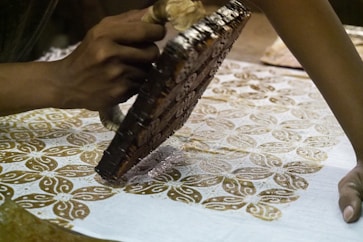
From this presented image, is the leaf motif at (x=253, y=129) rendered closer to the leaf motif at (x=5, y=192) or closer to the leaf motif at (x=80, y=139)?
the leaf motif at (x=80, y=139)

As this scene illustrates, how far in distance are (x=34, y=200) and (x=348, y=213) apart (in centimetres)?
49

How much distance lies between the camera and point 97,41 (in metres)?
0.97

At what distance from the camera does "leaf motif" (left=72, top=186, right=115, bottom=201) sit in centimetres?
101

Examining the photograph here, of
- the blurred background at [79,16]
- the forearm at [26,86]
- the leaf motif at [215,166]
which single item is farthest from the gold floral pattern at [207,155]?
the blurred background at [79,16]

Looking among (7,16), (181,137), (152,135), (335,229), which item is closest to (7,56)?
(7,16)

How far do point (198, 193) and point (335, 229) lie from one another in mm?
230

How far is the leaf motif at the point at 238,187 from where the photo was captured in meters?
1.04

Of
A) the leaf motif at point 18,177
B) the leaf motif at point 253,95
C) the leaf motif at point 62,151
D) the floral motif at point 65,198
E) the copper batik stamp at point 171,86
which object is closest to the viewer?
the copper batik stamp at point 171,86

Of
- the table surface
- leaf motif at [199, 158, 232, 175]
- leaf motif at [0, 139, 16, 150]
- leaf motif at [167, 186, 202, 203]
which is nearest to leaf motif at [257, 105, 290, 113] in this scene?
the table surface

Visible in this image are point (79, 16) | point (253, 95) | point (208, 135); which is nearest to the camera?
point (208, 135)

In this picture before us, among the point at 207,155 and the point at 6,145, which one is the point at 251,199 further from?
the point at 6,145

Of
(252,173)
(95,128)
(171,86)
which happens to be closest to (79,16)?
(95,128)

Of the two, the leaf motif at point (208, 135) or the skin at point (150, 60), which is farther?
the leaf motif at point (208, 135)

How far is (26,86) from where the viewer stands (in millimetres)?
1081
